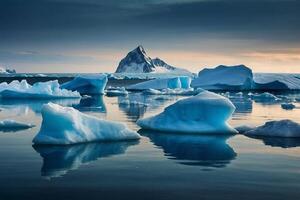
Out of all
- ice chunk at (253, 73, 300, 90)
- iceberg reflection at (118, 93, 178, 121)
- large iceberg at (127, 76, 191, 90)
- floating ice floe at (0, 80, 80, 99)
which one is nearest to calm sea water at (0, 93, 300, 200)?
iceberg reflection at (118, 93, 178, 121)

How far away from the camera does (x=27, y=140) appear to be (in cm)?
1365

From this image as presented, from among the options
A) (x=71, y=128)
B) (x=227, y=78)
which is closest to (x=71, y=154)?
(x=71, y=128)

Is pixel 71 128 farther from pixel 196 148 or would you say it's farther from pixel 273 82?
pixel 273 82

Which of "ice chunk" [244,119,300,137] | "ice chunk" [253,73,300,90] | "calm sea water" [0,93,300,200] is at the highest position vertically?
"ice chunk" [253,73,300,90]

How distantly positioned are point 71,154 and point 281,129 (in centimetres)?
729

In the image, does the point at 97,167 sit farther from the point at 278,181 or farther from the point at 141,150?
the point at 278,181

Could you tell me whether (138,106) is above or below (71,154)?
above

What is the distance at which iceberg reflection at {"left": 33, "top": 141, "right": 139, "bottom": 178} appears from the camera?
980 cm

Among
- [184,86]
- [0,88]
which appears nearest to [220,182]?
[0,88]

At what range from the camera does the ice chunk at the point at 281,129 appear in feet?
49.4

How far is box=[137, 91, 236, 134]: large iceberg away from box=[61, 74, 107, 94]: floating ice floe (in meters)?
32.6

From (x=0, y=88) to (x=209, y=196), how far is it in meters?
35.9

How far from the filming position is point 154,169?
9898 mm

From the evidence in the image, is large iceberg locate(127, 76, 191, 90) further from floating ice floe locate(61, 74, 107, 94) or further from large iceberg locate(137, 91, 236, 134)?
large iceberg locate(137, 91, 236, 134)
